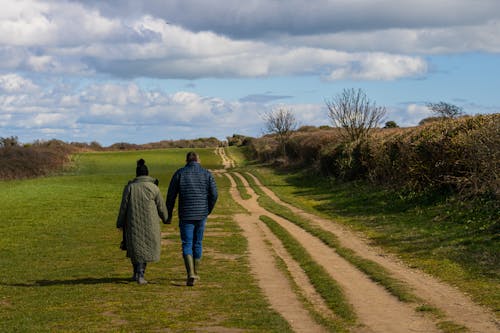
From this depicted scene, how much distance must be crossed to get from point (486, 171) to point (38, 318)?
15.3 metres

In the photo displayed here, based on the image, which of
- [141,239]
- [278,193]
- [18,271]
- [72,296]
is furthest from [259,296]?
[278,193]

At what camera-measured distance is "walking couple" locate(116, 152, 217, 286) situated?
1266cm

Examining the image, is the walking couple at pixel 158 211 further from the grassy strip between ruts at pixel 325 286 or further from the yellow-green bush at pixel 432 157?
the yellow-green bush at pixel 432 157

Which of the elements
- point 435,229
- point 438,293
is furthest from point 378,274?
point 435,229

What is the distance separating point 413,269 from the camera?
1491cm

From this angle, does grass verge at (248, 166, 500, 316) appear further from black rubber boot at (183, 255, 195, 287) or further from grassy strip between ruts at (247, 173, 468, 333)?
black rubber boot at (183, 255, 195, 287)

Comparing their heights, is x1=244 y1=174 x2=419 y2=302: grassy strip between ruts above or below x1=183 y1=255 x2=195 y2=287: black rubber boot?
below

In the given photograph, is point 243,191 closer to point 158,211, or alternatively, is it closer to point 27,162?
point 158,211

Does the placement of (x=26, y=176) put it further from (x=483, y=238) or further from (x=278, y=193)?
(x=483, y=238)

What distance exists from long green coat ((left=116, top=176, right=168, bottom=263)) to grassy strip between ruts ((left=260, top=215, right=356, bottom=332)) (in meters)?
3.09

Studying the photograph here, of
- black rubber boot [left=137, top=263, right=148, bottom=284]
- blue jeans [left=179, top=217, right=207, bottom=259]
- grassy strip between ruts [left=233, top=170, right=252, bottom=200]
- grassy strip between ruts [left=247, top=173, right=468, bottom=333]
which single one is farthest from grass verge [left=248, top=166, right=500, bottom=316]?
black rubber boot [left=137, top=263, right=148, bottom=284]

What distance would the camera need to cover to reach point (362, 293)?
1204 cm

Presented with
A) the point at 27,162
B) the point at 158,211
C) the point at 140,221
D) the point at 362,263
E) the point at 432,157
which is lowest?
the point at 362,263

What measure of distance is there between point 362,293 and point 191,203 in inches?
135
